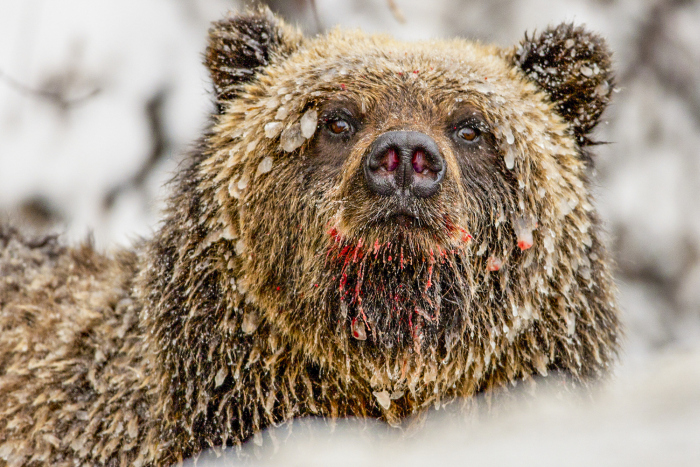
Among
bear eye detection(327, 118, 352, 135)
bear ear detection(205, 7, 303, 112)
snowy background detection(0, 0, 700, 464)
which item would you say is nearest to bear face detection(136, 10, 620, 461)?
bear eye detection(327, 118, 352, 135)

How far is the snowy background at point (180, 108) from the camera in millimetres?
6395

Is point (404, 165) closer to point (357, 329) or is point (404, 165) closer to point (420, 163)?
point (420, 163)

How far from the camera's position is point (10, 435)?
3.06 metres

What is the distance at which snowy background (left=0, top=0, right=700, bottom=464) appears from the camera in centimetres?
639

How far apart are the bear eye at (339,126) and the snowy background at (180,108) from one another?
379cm

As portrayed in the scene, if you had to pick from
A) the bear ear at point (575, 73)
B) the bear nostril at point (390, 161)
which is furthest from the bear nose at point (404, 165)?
the bear ear at point (575, 73)

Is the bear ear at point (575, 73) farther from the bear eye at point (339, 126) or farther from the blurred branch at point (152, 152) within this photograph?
the blurred branch at point (152, 152)

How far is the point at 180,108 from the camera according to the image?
674 cm

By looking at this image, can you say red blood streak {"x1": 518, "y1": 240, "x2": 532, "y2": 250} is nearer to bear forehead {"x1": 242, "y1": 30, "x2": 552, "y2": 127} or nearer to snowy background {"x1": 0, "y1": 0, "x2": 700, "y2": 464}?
bear forehead {"x1": 242, "y1": 30, "x2": 552, "y2": 127}

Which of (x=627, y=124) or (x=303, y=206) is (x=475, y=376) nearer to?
(x=303, y=206)

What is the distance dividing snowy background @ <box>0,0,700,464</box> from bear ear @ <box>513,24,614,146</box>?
3.36 meters

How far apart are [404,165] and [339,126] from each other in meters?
0.49

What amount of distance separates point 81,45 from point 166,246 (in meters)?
4.44

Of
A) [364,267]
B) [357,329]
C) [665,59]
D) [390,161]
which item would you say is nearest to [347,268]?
[364,267]
